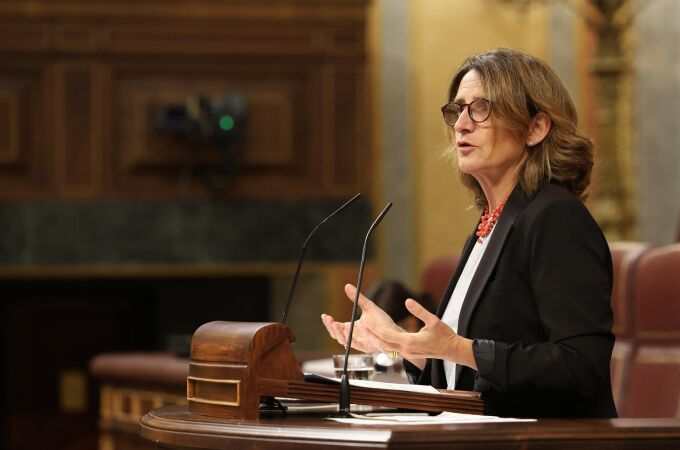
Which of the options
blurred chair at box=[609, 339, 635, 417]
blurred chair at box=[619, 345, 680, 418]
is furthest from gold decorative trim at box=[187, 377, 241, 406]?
blurred chair at box=[609, 339, 635, 417]

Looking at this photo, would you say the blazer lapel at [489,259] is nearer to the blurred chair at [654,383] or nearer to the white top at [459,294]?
the white top at [459,294]

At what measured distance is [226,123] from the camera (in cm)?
543

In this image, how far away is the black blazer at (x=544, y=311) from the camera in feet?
6.13

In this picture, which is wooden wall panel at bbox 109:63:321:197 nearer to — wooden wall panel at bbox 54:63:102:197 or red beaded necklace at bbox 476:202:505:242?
wooden wall panel at bbox 54:63:102:197

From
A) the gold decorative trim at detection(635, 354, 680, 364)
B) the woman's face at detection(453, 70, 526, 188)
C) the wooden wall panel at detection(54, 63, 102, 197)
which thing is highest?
the wooden wall panel at detection(54, 63, 102, 197)

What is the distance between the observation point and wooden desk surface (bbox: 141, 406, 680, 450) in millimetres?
1579

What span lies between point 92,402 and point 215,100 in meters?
1.54

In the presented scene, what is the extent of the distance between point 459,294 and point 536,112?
333 mm

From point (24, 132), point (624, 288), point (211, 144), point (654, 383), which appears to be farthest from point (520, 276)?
point (24, 132)

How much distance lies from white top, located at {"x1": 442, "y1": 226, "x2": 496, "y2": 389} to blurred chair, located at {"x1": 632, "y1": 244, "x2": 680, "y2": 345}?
4.75ft

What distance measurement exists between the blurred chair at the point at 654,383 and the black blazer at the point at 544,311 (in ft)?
5.23

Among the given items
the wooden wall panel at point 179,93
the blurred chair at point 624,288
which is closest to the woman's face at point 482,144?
the blurred chair at point 624,288

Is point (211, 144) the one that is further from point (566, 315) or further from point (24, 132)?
point (566, 315)

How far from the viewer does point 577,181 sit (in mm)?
2109
